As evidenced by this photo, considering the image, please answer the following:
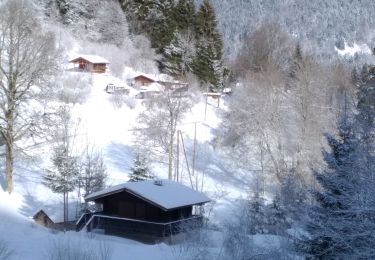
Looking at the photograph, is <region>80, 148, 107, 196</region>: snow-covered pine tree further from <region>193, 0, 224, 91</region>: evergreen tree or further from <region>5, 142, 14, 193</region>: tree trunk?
<region>193, 0, 224, 91</region>: evergreen tree

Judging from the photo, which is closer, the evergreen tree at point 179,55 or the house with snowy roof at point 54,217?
the house with snowy roof at point 54,217

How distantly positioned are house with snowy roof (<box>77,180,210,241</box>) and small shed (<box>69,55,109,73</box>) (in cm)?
2677

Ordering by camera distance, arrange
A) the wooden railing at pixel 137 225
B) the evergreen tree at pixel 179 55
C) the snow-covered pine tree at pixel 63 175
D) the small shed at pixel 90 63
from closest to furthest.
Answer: the wooden railing at pixel 137 225, the snow-covered pine tree at pixel 63 175, the small shed at pixel 90 63, the evergreen tree at pixel 179 55

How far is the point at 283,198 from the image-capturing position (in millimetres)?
30625

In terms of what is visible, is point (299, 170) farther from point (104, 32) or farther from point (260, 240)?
point (104, 32)

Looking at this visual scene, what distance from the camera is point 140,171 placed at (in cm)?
3550

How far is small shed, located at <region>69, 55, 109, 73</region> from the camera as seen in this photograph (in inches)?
2077

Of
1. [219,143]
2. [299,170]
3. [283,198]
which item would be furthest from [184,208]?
[219,143]

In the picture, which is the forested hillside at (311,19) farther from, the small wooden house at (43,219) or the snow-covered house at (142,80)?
the small wooden house at (43,219)

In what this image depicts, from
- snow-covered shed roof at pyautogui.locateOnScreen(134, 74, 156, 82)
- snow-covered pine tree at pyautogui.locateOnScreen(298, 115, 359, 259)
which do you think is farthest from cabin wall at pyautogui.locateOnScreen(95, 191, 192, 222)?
snow-covered shed roof at pyautogui.locateOnScreen(134, 74, 156, 82)

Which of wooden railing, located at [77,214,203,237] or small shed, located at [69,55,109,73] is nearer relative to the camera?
wooden railing, located at [77,214,203,237]

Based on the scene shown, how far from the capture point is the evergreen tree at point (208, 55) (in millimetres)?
58906

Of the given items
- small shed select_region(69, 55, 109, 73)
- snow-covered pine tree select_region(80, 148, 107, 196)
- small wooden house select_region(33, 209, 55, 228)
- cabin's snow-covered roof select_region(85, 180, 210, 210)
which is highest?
small shed select_region(69, 55, 109, 73)

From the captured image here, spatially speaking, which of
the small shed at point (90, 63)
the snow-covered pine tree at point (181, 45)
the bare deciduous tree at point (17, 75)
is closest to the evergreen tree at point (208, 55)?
the snow-covered pine tree at point (181, 45)
